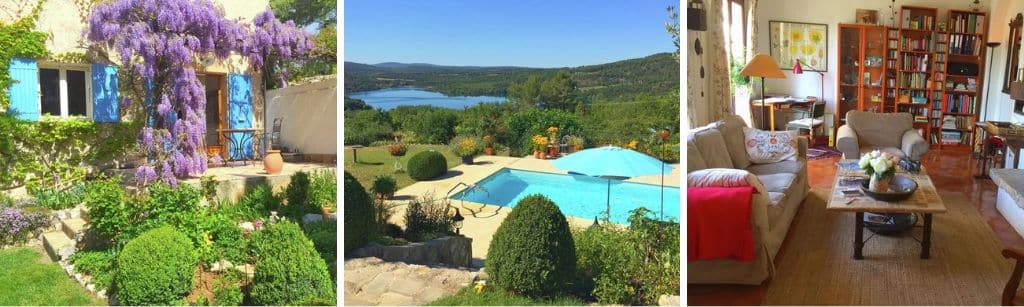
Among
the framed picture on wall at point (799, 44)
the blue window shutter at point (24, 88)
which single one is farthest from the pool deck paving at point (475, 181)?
the framed picture on wall at point (799, 44)

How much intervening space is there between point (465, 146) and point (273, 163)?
116cm

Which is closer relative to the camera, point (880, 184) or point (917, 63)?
point (880, 184)

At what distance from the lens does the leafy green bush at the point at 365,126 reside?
369cm

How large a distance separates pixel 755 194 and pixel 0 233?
12.4ft

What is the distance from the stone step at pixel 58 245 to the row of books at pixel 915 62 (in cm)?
891

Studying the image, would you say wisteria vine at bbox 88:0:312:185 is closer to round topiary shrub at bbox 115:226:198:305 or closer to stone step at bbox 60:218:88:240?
stone step at bbox 60:218:88:240

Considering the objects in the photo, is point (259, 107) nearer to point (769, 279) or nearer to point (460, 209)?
point (460, 209)

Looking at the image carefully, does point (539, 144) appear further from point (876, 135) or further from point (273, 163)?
point (876, 135)

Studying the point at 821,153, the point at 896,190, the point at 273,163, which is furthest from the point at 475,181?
the point at 821,153

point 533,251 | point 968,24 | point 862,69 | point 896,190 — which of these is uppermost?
point 968,24

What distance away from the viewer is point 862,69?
903cm

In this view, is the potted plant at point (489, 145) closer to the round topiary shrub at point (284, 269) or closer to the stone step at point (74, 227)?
the round topiary shrub at point (284, 269)

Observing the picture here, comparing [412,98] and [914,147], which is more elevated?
[412,98]

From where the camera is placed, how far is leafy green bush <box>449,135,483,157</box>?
12.3ft
